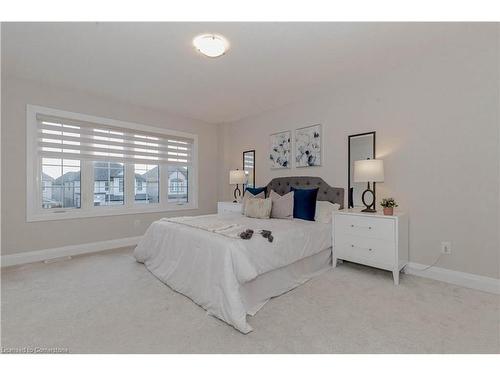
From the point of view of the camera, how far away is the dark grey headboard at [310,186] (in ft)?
11.2

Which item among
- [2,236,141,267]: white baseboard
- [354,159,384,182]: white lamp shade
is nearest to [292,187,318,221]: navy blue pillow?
[354,159,384,182]: white lamp shade

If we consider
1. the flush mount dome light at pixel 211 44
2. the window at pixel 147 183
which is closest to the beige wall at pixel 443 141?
the flush mount dome light at pixel 211 44

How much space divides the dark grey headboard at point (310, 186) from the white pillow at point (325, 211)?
0.17 meters

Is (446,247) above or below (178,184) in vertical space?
below


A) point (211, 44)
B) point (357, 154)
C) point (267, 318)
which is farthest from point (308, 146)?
point (267, 318)

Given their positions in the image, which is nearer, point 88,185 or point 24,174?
point 24,174

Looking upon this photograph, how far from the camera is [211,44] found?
2.29 meters

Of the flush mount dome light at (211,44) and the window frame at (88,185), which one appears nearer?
the flush mount dome light at (211,44)

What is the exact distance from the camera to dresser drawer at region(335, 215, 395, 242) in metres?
2.53

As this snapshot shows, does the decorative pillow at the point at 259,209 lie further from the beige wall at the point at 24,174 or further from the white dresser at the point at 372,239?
the beige wall at the point at 24,174

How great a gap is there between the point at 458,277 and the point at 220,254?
2417 millimetres

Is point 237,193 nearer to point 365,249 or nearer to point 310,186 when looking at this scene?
point 310,186

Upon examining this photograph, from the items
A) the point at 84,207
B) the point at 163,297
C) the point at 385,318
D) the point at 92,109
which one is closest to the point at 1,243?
the point at 84,207
